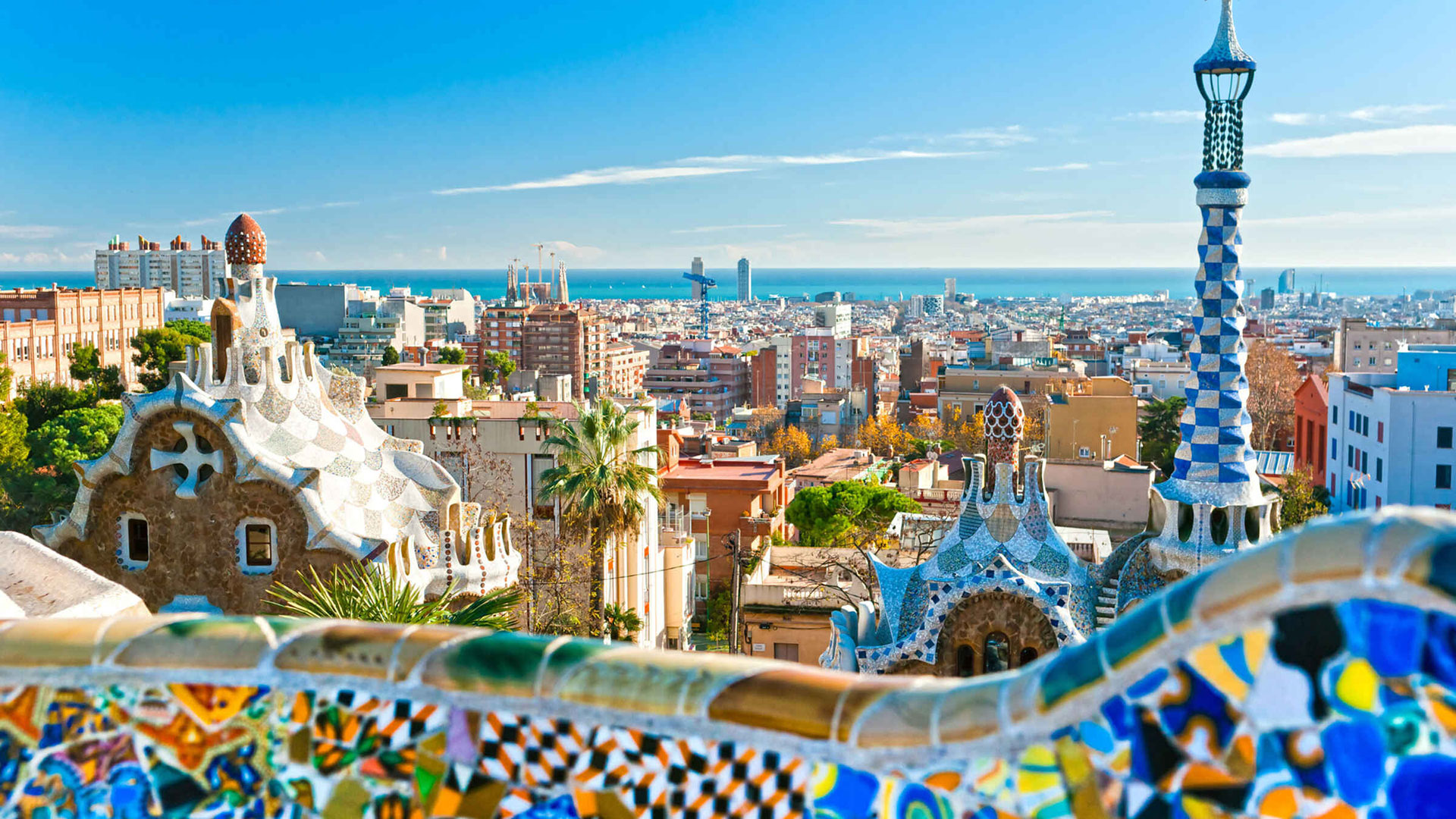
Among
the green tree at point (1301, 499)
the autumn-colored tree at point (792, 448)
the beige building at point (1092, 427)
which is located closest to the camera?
the green tree at point (1301, 499)

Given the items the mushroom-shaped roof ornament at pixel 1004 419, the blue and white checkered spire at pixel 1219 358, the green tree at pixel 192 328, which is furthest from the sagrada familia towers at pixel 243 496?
the green tree at pixel 192 328

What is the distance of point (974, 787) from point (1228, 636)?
55 cm

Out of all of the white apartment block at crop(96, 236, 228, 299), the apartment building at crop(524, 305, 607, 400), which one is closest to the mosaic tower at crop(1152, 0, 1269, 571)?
the apartment building at crop(524, 305, 607, 400)

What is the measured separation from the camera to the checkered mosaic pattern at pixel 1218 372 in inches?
459

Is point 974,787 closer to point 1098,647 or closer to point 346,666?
point 1098,647

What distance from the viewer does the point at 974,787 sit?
8.23 ft

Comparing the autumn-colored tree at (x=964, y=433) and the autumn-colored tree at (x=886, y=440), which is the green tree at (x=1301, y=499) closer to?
the autumn-colored tree at (x=964, y=433)

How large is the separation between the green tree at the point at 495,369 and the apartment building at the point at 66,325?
57.5 feet

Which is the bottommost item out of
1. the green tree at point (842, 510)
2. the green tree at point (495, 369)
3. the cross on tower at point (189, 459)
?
the green tree at point (842, 510)

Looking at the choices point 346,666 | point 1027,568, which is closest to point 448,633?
point 346,666

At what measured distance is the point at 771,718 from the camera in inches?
105

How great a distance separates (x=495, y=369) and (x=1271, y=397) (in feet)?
141

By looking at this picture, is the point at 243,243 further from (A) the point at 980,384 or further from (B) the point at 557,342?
(B) the point at 557,342

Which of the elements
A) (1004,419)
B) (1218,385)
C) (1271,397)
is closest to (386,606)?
(1004,419)
